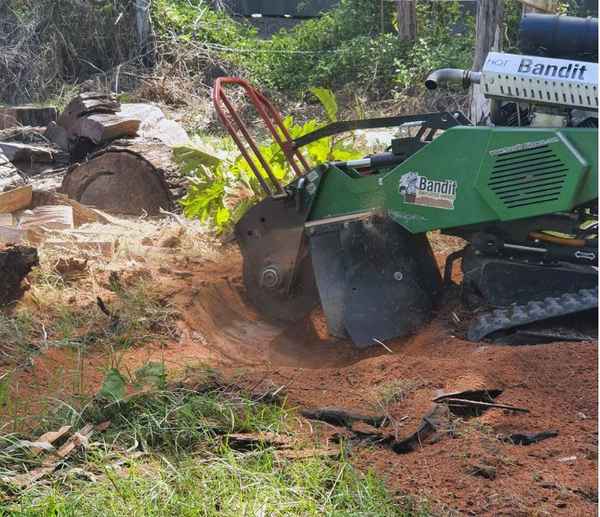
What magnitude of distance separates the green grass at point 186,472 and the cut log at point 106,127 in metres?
5.09

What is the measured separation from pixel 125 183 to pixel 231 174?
1059mm

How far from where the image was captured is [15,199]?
7.70 meters

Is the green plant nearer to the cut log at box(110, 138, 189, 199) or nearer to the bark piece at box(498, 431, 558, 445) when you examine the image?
the cut log at box(110, 138, 189, 199)

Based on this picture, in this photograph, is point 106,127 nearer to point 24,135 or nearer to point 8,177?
point 8,177

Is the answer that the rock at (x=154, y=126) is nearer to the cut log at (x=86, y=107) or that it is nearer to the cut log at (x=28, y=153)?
the cut log at (x=86, y=107)

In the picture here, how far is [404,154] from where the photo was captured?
5809mm

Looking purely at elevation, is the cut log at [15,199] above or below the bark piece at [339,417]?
below

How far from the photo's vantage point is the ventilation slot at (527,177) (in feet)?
16.8

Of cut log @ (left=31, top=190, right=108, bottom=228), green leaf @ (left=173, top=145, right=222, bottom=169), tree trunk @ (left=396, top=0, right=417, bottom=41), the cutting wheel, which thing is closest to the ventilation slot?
the cutting wheel

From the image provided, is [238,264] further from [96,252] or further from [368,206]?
[368,206]

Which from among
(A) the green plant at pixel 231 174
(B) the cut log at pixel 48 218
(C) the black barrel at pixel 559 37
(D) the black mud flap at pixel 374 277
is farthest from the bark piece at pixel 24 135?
(C) the black barrel at pixel 559 37

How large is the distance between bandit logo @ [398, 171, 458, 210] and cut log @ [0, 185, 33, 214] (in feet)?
11.1

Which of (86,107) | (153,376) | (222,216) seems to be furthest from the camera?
(86,107)

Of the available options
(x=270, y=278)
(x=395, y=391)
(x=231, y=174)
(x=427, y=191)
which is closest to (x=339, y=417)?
(x=395, y=391)
